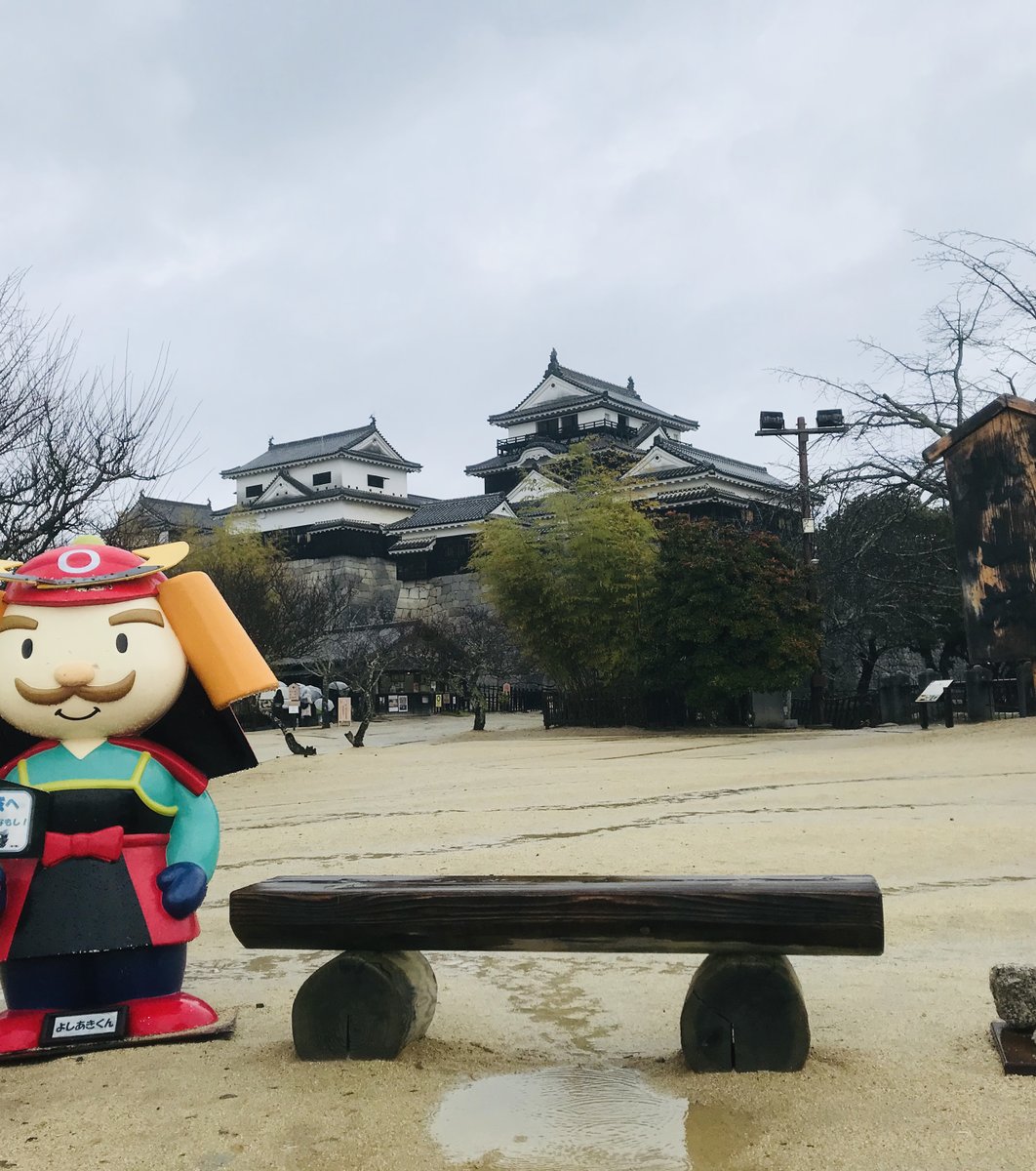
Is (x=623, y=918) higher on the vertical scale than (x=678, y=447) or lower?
lower

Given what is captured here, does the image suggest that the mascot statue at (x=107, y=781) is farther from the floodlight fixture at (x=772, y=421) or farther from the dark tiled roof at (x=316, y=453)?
the dark tiled roof at (x=316, y=453)

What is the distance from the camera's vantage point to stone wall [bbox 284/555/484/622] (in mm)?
35969

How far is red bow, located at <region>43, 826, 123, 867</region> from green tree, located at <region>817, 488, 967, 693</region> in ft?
56.9

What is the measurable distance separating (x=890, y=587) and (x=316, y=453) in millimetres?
24507

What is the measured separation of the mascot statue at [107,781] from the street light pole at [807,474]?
17.5m

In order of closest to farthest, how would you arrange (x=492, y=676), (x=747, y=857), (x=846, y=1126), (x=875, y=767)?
(x=846, y=1126) → (x=747, y=857) → (x=875, y=767) → (x=492, y=676)

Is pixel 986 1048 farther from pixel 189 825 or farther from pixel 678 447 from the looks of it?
pixel 678 447

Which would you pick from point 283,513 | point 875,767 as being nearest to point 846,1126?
point 875,767

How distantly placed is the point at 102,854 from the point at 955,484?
1056 centimetres

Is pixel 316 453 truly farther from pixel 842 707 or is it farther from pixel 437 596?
pixel 842 707

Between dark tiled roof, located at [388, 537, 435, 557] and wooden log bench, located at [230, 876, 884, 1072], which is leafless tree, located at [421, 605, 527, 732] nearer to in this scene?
dark tiled roof, located at [388, 537, 435, 557]

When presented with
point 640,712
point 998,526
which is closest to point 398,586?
point 640,712

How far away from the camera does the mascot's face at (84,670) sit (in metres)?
3.62

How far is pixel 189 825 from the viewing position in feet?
12.1
